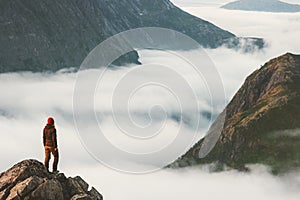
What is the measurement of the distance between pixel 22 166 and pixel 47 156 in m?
3.82

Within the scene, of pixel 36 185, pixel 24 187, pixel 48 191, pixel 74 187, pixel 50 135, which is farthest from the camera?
pixel 74 187

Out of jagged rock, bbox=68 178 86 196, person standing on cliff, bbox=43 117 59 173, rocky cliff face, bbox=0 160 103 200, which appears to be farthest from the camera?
jagged rock, bbox=68 178 86 196

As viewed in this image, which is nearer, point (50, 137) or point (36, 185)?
point (36, 185)

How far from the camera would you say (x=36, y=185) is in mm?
57125

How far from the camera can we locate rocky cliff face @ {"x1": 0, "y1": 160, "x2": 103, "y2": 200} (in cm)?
5638

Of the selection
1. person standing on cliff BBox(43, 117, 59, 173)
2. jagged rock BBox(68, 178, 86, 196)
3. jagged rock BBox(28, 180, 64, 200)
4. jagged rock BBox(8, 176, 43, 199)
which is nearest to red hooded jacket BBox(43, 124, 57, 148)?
person standing on cliff BBox(43, 117, 59, 173)

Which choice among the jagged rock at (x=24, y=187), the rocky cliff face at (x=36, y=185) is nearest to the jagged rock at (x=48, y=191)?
the rocky cliff face at (x=36, y=185)

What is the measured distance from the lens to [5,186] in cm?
5841

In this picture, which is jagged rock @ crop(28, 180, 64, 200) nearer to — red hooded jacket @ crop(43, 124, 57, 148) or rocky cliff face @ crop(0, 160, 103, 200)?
rocky cliff face @ crop(0, 160, 103, 200)

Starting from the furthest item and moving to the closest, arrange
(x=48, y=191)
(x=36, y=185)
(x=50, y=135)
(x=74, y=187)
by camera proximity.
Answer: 1. (x=74, y=187)
2. (x=50, y=135)
3. (x=48, y=191)
4. (x=36, y=185)

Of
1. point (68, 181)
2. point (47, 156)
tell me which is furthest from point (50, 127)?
point (68, 181)

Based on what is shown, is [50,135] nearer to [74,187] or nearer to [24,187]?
[24,187]

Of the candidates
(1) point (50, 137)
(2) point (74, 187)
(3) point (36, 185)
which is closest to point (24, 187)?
→ (3) point (36, 185)

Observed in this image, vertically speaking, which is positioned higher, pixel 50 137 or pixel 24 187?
pixel 50 137
